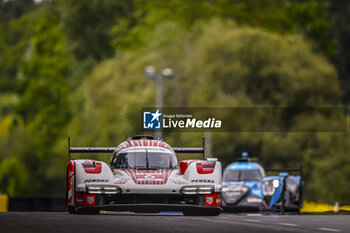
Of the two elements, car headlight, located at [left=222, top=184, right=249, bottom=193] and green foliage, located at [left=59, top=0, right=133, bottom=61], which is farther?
green foliage, located at [left=59, top=0, right=133, bottom=61]

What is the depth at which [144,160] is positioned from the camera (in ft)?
58.6

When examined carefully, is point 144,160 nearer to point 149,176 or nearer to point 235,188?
point 149,176

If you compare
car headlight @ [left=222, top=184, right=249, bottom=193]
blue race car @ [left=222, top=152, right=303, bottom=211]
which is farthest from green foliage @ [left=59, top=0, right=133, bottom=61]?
car headlight @ [left=222, top=184, right=249, bottom=193]

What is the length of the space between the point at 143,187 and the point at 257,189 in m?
11.7

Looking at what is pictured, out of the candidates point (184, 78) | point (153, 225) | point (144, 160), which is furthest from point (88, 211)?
point (184, 78)

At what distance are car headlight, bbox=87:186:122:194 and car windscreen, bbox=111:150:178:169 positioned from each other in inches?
54.1

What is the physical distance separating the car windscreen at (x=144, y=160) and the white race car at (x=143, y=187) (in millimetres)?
19

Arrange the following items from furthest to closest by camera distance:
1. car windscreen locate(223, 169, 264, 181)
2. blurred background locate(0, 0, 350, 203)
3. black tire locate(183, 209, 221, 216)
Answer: blurred background locate(0, 0, 350, 203)
car windscreen locate(223, 169, 264, 181)
black tire locate(183, 209, 221, 216)

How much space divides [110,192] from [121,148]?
212 centimetres

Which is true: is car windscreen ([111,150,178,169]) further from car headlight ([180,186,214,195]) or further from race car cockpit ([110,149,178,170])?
car headlight ([180,186,214,195])

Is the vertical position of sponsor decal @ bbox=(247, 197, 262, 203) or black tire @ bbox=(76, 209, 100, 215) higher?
sponsor decal @ bbox=(247, 197, 262, 203)

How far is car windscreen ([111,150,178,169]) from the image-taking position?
58.4 feet

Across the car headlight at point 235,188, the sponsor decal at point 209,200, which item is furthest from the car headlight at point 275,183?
the sponsor decal at point 209,200

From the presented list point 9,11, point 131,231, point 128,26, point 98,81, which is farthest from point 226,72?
point 9,11
